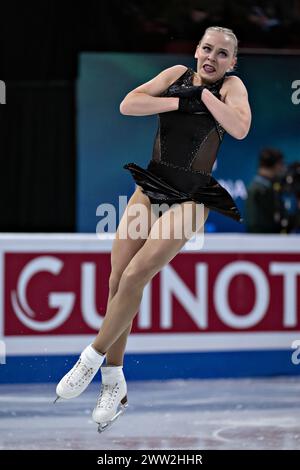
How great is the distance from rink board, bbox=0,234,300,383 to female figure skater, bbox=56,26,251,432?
7.45ft

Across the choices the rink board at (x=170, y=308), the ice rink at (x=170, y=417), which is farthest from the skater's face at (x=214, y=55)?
the rink board at (x=170, y=308)

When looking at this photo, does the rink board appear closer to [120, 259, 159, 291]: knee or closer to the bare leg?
the bare leg

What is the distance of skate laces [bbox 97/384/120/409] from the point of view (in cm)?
526

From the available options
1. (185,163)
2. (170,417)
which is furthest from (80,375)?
(170,417)

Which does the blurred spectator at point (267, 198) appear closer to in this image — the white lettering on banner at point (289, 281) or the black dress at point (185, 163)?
the white lettering on banner at point (289, 281)

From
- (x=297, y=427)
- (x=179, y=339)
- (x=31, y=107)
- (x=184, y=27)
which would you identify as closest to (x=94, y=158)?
(x=31, y=107)

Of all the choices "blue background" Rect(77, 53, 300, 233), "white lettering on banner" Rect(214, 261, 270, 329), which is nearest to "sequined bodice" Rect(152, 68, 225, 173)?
"white lettering on banner" Rect(214, 261, 270, 329)

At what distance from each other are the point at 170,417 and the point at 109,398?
152 cm

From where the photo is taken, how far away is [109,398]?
17.3ft

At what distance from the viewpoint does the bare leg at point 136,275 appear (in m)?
5.09

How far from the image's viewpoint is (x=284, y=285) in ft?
26.6

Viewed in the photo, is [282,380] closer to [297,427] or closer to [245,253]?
[245,253]

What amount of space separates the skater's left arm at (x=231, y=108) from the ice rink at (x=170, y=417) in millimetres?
1846

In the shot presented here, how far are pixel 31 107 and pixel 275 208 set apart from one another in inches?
87.9
